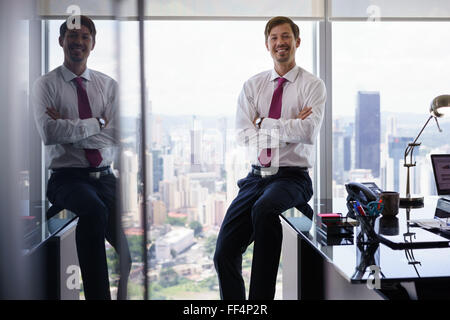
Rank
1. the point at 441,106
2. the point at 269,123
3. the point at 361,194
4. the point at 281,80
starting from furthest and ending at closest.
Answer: the point at 281,80 → the point at 269,123 → the point at 441,106 → the point at 361,194

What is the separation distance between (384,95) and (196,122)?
1316 millimetres

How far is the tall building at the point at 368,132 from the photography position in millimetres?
2566

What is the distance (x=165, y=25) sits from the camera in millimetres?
2268

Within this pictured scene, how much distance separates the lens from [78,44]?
0.95 metres

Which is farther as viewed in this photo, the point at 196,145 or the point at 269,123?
the point at 196,145

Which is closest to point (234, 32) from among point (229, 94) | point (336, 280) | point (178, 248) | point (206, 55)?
point (206, 55)

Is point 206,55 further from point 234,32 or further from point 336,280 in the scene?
point 336,280

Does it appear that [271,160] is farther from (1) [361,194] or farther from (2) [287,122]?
(1) [361,194]

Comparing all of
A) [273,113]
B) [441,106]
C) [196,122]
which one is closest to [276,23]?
[273,113]

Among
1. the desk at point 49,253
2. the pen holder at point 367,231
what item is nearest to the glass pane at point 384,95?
the pen holder at point 367,231

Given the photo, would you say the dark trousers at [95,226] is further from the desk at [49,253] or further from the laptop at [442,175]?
the laptop at [442,175]

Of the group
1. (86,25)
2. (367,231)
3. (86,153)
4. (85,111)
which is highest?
(86,25)

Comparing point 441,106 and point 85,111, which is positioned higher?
point 441,106
